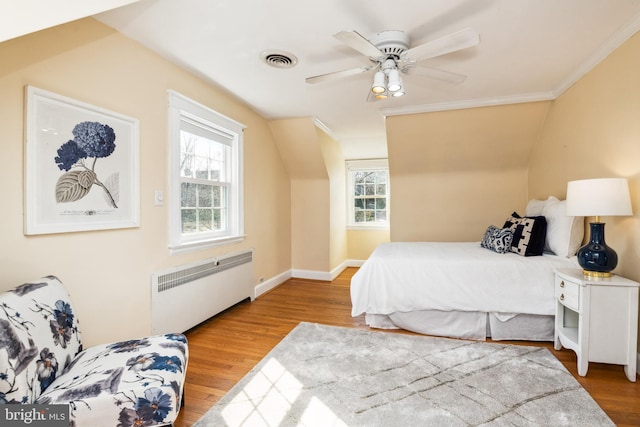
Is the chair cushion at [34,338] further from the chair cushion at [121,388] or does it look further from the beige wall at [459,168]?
the beige wall at [459,168]

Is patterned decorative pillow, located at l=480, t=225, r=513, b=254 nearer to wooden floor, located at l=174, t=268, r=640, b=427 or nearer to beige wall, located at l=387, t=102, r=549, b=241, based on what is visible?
wooden floor, located at l=174, t=268, r=640, b=427

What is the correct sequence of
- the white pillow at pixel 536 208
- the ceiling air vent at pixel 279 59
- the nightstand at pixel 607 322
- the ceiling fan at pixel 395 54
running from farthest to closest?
the white pillow at pixel 536 208
the ceiling air vent at pixel 279 59
the nightstand at pixel 607 322
the ceiling fan at pixel 395 54

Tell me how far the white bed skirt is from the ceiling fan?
193 centimetres

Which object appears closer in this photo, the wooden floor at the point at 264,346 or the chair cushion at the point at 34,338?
the chair cushion at the point at 34,338

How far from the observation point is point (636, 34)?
2068mm

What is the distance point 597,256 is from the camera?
6.89 feet

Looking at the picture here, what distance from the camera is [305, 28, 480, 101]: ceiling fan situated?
5.81 feet

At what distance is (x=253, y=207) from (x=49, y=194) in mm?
2254

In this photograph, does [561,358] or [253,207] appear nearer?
[561,358]

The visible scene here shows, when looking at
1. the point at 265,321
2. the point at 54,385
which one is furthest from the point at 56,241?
the point at 265,321

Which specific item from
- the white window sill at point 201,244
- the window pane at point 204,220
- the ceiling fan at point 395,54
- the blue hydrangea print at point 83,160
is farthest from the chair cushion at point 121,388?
the ceiling fan at point 395,54

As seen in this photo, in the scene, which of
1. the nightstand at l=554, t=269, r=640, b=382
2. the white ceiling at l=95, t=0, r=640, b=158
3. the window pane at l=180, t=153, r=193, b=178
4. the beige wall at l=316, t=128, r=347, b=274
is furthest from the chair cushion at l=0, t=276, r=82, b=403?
the beige wall at l=316, t=128, r=347, b=274

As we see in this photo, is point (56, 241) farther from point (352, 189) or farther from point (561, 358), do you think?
point (352, 189)

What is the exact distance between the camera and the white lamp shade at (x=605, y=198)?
2014 mm
